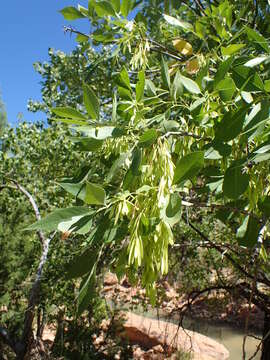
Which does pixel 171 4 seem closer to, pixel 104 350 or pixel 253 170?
pixel 253 170

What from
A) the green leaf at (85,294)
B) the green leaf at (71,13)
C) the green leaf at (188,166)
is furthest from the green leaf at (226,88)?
the green leaf at (71,13)

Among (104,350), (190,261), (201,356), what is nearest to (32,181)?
(190,261)

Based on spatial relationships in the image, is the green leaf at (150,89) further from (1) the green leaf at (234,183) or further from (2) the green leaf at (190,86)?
(1) the green leaf at (234,183)

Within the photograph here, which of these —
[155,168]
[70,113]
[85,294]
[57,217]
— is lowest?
[85,294]

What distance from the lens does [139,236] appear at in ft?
2.18

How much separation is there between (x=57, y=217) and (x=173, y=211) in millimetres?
193

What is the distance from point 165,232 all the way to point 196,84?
38 centimetres

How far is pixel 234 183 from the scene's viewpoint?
720 mm

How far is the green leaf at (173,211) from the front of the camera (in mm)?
652

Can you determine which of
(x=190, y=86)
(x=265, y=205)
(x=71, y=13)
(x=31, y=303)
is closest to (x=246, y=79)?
(x=190, y=86)

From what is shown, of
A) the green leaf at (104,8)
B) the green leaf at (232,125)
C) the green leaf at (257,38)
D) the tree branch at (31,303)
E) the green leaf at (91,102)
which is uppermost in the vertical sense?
the green leaf at (104,8)

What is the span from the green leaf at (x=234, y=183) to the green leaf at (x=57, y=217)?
0.82 ft

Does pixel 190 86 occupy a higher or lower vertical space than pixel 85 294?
higher

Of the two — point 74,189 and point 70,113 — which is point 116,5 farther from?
point 74,189
